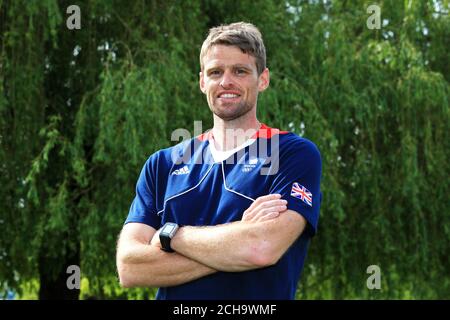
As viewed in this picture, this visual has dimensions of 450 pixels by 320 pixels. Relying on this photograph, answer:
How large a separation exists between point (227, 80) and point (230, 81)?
12 millimetres

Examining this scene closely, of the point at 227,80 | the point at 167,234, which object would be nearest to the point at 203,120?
the point at 227,80

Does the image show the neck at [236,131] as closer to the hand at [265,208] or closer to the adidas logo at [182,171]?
the adidas logo at [182,171]

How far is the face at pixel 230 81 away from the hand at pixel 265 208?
1.14 feet

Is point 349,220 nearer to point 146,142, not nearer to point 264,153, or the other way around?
point 146,142

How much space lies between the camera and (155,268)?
3109 mm

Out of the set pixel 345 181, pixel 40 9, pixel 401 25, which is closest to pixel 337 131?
pixel 345 181

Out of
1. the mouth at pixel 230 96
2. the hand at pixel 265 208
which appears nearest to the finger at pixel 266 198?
the hand at pixel 265 208

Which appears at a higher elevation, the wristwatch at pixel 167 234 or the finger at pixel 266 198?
the finger at pixel 266 198

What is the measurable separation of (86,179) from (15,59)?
1564mm

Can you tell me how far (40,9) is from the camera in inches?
352

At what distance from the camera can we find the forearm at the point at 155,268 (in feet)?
9.97

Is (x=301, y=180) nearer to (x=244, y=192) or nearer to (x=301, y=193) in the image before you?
(x=301, y=193)

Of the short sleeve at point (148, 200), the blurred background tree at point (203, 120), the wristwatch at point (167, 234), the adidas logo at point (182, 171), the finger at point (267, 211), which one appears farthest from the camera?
Result: the blurred background tree at point (203, 120)

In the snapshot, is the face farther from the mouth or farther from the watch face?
the watch face
